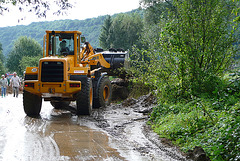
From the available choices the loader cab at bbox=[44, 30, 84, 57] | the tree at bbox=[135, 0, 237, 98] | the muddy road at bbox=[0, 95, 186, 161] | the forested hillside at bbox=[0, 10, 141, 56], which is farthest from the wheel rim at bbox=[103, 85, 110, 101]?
the forested hillside at bbox=[0, 10, 141, 56]

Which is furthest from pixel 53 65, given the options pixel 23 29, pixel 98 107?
pixel 23 29

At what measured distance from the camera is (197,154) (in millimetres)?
5988

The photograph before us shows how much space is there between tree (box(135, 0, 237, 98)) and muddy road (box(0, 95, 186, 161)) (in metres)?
2.07

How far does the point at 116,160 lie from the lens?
591 centimetres

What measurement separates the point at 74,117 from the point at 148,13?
90.1 feet

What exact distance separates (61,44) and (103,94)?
3.32 metres

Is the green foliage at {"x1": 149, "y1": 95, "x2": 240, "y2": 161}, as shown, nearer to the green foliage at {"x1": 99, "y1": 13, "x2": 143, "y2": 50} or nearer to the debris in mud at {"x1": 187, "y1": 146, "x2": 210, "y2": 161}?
the debris in mud at {"x1": 187, "y1": 146, "x2": 210, "y2": 161}

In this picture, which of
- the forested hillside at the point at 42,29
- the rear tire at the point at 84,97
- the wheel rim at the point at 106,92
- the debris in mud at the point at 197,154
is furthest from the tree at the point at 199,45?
the forested hillside at the point at 42,29

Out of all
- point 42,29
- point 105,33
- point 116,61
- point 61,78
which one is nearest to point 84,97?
point 61,78

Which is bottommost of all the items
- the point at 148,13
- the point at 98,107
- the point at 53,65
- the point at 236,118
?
the point at 98,107

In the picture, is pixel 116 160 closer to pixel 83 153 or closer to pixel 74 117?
pixel 83 153

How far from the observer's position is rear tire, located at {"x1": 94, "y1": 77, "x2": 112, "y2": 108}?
13852mm

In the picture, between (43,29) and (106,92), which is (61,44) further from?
(43,29)

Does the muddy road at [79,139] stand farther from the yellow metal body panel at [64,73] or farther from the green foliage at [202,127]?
the yellow metal body panel at [64,73]
